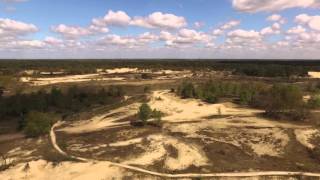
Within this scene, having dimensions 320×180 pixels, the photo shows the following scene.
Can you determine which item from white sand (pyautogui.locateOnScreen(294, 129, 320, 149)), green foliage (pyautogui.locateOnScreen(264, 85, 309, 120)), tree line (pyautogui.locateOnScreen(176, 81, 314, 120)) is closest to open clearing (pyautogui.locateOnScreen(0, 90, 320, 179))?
white sand (pyautogui.locateOnScreen(294, 129, 320, 149))

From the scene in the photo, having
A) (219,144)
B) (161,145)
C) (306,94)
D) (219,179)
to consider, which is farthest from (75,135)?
(306,94)

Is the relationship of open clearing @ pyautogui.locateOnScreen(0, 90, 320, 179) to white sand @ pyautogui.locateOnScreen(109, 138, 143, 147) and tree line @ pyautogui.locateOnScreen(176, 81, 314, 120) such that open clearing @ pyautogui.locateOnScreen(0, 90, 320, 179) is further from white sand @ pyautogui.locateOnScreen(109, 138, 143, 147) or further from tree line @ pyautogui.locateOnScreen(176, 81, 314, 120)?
tree line @ pyautogui.locateOnScreen(176, 81, 314, 120)

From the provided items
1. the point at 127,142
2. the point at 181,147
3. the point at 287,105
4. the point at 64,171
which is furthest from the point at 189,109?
the point at 64,171

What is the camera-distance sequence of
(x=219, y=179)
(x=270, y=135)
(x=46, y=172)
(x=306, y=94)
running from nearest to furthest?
(x=219, y=179) < (x=46, y=172) < (x=270, y=135) < (x=306, y=94)

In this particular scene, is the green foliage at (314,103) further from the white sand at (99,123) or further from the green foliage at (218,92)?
the white sand at (99,123)

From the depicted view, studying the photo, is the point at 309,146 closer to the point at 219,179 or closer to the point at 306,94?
the point at 219,179

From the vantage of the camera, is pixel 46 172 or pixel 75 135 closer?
pixel 46 172

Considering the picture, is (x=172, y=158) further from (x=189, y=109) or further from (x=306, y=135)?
(x=189, y=109)
